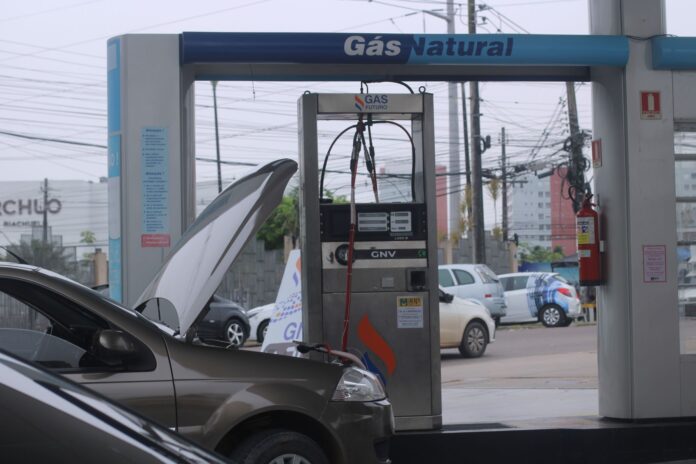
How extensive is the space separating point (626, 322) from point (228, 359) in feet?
13.1

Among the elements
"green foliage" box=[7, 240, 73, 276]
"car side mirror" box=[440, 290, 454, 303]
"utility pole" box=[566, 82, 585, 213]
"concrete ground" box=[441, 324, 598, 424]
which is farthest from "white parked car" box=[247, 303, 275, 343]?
"utility pole" box=[566, 82, 585, 213]

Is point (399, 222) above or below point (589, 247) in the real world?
above

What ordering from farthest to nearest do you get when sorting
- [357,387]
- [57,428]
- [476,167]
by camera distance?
[476,167]
[357,387]
[57,428]

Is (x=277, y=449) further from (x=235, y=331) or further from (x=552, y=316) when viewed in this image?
Result: (x=552, y=316)

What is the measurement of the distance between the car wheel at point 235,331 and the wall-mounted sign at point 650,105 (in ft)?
56.9

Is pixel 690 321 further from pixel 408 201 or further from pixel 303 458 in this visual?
pixel 303 458

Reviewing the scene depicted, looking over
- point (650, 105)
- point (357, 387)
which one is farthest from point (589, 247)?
point (357, 387)

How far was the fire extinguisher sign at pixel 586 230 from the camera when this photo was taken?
841 centimetres

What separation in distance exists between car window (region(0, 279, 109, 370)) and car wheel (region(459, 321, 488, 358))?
13952mm

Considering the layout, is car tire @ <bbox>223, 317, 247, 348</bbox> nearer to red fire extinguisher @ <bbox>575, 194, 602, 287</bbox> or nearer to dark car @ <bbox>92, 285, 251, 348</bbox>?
dark car @ <bbox>92, 285, 251, 348</bbox>

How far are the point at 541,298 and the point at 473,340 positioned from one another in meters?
10.3

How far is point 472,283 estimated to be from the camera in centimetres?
2509

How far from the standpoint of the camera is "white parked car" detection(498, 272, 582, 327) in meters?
28.5

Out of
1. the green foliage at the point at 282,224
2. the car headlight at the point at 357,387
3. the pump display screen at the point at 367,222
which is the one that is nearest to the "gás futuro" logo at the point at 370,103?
the pump display screen at the point at 367,222
